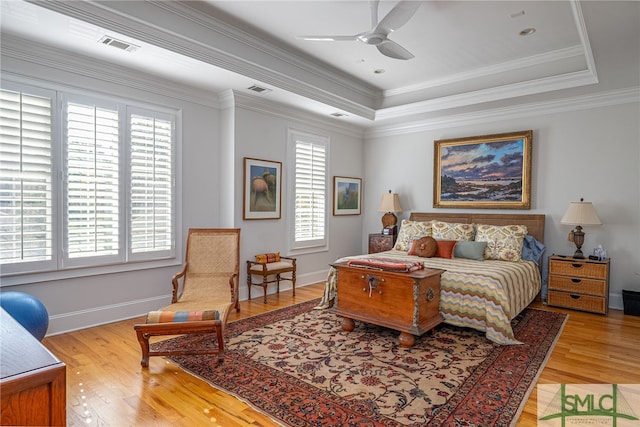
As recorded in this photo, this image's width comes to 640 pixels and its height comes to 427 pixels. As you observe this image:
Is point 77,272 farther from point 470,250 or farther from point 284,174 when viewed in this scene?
point 470,250

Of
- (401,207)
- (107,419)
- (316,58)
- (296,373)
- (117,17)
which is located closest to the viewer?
(107,419)

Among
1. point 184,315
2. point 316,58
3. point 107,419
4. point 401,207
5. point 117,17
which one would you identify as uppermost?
point 316,58

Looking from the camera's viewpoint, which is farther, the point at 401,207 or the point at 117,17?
the point at 401,207

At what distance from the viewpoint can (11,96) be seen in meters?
3.40

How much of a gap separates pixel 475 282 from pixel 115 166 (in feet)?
13.5

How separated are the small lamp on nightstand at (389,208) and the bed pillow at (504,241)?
1.67 meters

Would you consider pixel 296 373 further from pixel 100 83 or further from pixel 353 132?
pixel 353 132

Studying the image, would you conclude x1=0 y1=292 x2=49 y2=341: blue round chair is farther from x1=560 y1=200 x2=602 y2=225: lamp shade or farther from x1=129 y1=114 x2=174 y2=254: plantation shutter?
x1=560 y1=200 x2=602 y2=225: lamp shade

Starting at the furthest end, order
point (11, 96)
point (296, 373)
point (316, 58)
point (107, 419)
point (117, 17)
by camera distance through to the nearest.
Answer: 1. point (316, 58)
2. point (11, 96)
3. point (117, 17)
4. point (296, 373)
5. point (107, 419)

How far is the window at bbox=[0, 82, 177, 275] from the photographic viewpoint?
343 centimetres

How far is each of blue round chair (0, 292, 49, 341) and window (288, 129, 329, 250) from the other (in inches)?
136

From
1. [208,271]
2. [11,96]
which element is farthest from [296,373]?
[11,96]

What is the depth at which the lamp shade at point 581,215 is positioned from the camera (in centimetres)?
461

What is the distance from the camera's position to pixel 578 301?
4656 mm
